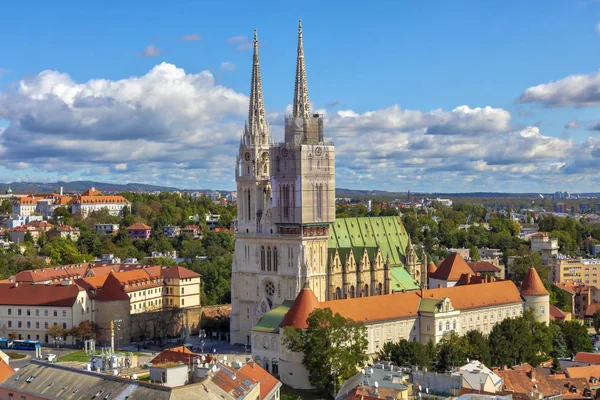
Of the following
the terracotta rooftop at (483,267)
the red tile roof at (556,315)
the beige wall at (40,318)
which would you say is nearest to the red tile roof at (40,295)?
the beige wall at (40,318)

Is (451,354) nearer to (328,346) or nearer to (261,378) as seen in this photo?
(328,346)

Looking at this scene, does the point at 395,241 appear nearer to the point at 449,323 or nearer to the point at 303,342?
the point at 449,323

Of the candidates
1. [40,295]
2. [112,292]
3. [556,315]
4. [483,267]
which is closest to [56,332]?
[40,295]

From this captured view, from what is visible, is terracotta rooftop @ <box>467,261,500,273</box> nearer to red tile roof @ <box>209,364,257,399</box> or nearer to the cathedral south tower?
the cathedral south tower

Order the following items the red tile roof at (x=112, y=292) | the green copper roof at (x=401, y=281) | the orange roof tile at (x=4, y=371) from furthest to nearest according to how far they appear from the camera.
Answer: the green copper roof at (x=401, y=281) < the red tile roof at (x=112, y=292) < the orange roof tile at (x=4, y=371)

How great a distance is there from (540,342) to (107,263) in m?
65.7

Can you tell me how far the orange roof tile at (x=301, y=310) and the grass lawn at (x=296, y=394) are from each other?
198 inches

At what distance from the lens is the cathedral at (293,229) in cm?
9512

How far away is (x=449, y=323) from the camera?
9094cm

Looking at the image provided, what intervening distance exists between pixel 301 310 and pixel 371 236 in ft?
90.7

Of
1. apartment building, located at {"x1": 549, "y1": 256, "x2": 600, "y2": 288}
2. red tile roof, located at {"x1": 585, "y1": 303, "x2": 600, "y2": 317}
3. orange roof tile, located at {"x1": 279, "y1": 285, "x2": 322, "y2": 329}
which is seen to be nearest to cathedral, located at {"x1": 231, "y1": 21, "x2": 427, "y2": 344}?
orange roof tile, located at {"x1": 279, "y1": 285, "x2": 322, "y2": 329}

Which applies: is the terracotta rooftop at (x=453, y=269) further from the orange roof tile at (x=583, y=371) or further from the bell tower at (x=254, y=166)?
the orange roof tile at (x=583, y=371)

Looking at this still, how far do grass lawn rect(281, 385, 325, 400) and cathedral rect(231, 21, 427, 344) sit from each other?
18.2 meters

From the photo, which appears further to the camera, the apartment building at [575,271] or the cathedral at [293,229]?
the apartment building at [575,271]
